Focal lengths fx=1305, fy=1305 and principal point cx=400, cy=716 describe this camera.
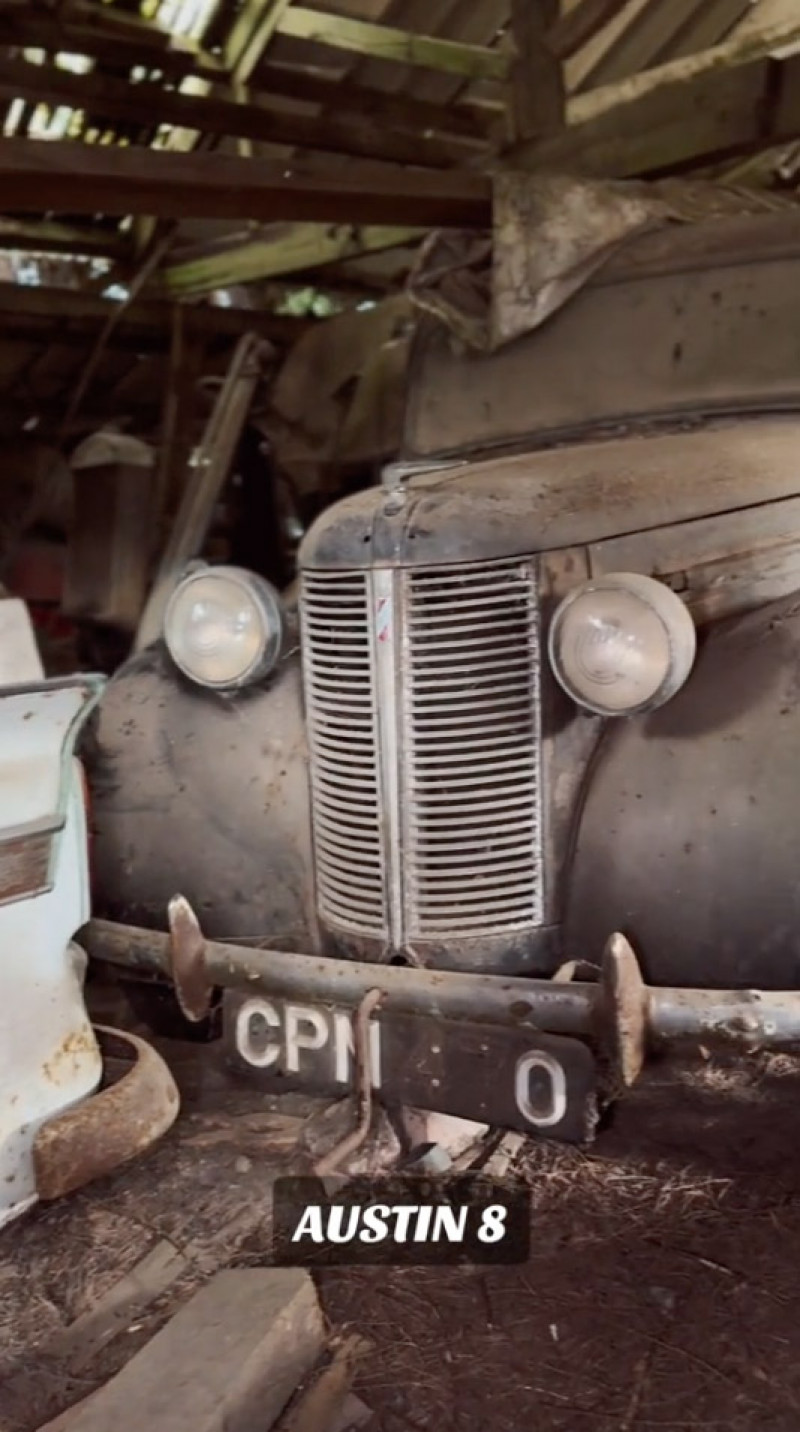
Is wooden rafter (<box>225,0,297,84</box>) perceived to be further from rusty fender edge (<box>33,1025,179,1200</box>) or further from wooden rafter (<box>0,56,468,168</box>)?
rusty fender edge (<box>33,1025,179,1200</box>)

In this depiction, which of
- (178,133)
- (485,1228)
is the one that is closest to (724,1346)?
Answer: (485,1228)

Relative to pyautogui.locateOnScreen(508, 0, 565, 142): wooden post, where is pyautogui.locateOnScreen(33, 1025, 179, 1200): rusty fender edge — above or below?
below

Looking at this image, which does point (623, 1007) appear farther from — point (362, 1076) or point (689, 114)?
point (689, 114)

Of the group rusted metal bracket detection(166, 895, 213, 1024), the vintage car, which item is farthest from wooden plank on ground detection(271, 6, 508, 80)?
rusted metal bracket detection(166, 895, 213, 1024)

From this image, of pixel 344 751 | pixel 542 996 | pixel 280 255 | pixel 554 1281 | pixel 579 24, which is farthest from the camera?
pixel 280 255

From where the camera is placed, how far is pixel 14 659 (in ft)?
8.31

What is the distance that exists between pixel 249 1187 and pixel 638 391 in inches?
91.8

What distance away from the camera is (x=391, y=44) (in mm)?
6504

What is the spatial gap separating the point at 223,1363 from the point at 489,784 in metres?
1.10

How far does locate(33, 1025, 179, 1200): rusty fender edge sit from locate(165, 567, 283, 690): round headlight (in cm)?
87

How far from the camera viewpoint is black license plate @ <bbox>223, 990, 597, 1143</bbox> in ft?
Result: 7.45

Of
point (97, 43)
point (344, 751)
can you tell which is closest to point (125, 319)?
point (97, 43)

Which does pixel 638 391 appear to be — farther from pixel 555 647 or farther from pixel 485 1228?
pixel 485 1228

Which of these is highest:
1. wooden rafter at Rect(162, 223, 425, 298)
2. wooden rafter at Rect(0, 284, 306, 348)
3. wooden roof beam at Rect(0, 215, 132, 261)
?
wooden roof beam at Rect(0, 215, 132, 261)
